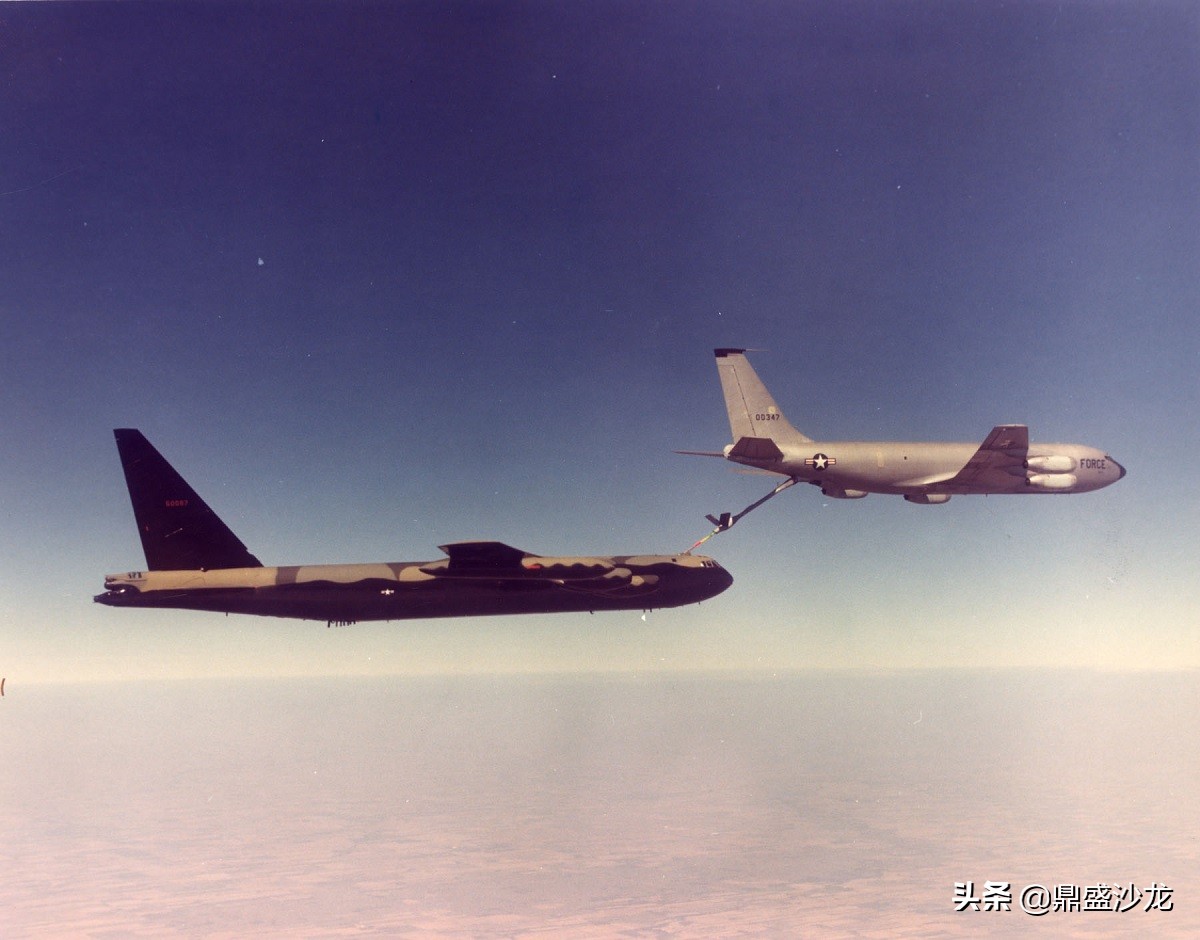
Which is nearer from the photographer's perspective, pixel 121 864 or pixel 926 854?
pixel 926 854

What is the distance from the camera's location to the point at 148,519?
1156 inches

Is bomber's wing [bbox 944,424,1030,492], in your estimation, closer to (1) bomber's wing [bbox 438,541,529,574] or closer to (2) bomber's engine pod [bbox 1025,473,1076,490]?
(2) bomber's engine pod [bbox 1025,473,1076,490]

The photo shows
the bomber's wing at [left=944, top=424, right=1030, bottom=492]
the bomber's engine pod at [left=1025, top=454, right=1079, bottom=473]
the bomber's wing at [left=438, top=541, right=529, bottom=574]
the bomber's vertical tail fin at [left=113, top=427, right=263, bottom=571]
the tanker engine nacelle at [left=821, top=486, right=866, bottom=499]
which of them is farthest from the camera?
the tanker engine nacelle at [left=821, top=486, right=866, bottom=499]

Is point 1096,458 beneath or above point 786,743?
above

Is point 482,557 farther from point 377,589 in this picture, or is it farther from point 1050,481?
point 1050,481

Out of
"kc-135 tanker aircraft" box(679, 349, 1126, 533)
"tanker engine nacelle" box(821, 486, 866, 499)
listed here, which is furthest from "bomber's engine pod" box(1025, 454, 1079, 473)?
"tanker engine nacelle" box(821, 486, 866, 499)

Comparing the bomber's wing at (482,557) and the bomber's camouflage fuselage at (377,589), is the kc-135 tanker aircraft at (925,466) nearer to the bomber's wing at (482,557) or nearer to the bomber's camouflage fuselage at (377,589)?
the bomber's camouflage fuselage at (377,589)

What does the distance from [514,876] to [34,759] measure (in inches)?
5941

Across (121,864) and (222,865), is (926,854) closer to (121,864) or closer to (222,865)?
(222,865)

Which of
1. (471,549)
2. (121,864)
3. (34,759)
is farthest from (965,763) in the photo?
(34,759)

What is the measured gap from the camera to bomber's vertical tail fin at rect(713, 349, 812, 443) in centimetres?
3347

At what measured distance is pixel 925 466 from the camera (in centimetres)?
3189

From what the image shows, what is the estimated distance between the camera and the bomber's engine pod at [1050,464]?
3194 cm

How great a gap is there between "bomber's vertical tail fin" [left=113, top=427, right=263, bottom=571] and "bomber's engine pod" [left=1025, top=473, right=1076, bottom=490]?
98.8 feet
